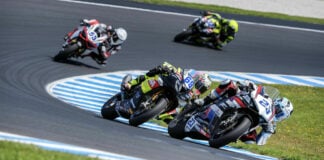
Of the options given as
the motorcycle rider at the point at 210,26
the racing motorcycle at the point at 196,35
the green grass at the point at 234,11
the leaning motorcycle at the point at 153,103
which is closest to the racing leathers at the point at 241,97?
the leaning motorcycle at the point at 153,103

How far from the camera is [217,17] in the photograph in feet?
82.2

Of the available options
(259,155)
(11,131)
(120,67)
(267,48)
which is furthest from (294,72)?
(11,131)

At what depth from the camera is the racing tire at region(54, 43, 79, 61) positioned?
19.0 meters

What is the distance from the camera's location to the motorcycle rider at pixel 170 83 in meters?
12.2

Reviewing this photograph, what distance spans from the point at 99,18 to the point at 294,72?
242 inches

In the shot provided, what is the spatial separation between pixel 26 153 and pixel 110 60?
1436 cm

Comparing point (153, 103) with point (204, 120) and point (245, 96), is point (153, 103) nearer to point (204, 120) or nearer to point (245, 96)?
point (204, 120)

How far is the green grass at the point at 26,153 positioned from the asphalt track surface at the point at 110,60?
40.3 inches

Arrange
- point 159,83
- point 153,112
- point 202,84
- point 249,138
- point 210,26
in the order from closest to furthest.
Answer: point 249,138, point 153,112, point 202,84, point 159,83, point 210,26

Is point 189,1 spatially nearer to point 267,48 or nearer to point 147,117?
point 267,48

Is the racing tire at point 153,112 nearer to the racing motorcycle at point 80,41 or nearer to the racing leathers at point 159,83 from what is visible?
the racing leathers at point 159,83

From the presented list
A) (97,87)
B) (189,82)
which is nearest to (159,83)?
(189,82)

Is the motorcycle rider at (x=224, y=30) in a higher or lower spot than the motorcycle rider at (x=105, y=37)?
lower

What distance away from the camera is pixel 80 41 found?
19031mm
